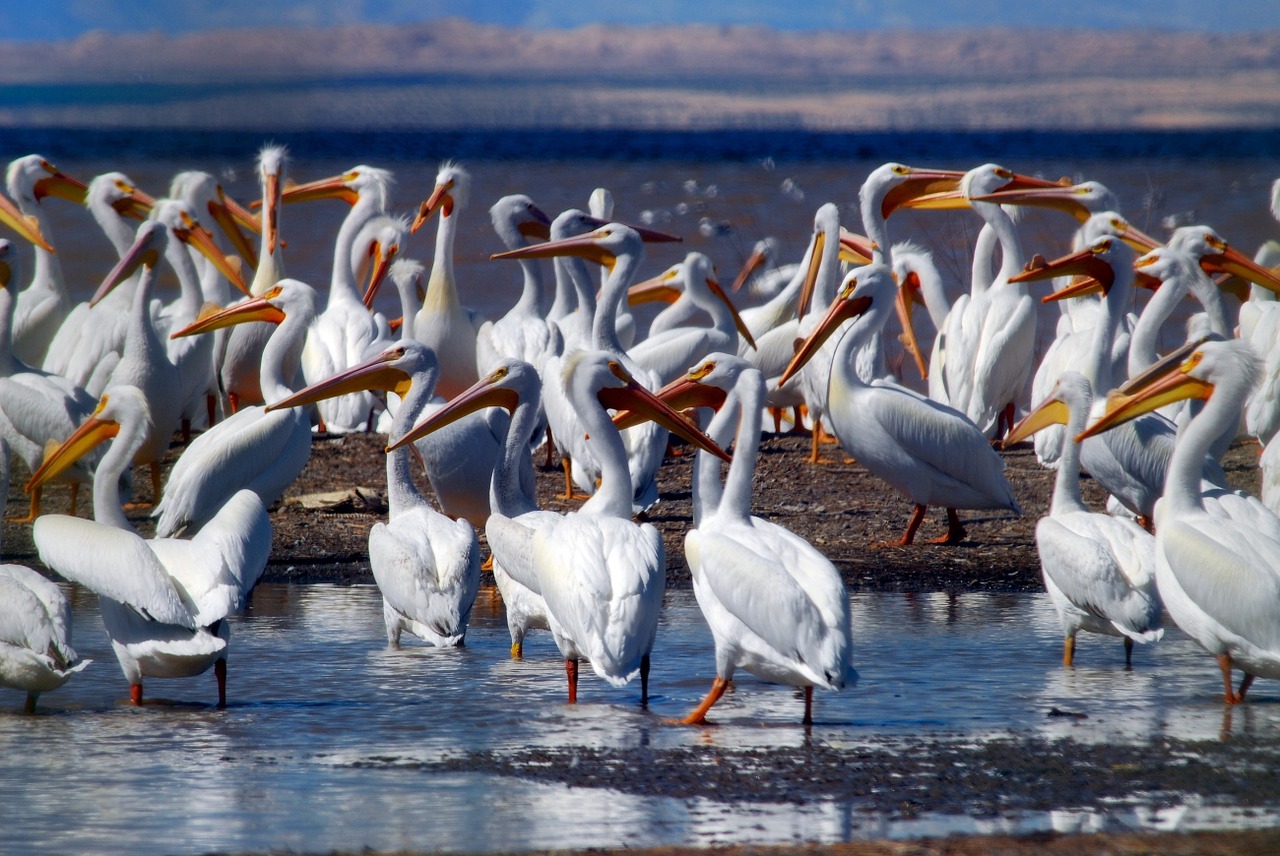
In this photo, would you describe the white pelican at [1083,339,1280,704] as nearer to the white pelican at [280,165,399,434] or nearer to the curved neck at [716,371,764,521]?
the curved neck at [716,371,764,521]

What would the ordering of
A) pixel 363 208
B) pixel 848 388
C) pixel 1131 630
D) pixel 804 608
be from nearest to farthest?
pixel 804 608 → pixel 1131 630 → pixel 848 388 → pixel 363 208

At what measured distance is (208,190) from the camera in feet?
38.8

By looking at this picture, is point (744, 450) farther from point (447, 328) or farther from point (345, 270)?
point (345, 270)

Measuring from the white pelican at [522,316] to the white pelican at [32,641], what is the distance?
4.40m

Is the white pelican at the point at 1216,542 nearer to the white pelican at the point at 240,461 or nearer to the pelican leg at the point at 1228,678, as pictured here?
the pelican leg at the point at 1228,678

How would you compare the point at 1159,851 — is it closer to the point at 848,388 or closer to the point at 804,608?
the point at 804,608

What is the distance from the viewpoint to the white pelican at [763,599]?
440 centimetres

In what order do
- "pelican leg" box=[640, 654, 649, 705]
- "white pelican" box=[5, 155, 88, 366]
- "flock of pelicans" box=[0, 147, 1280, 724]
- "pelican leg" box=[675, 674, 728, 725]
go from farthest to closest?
"white pelican" box=[5, 155, 88, 366], "pelican leg" box=[640, 654, 649, 705], "flock of pelicans" box=[0, 147, 1280, 724], "pelican leg" box=[675, 674, 728, 725]

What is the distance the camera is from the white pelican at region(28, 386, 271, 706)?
458 cm

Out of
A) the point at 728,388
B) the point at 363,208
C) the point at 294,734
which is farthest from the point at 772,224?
the point at 294,734

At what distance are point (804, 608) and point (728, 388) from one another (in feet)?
4.27

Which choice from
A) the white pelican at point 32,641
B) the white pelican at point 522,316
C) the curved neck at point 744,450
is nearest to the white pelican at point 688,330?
the white pelican at point 522,316

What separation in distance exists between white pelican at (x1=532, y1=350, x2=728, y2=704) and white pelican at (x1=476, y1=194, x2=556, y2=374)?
3326 millimetres

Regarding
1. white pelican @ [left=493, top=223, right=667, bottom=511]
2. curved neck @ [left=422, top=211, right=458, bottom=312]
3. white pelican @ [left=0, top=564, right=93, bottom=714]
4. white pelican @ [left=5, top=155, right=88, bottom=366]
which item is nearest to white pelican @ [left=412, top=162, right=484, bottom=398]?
curved neck @ [left=422, top=211, right=458, bottom=312]
